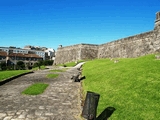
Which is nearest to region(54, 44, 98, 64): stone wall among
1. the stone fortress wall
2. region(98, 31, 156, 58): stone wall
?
the stone fortress wall

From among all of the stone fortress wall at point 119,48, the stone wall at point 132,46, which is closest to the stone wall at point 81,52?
the stone fortress wall at point 119,48

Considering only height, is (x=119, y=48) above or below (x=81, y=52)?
above

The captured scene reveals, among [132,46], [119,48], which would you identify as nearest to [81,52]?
[119,48]

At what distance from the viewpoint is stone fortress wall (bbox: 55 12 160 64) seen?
2789 centimetres

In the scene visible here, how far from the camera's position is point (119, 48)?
4219 centimetres

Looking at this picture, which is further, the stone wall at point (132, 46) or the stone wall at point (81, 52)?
the stone wall at point (81, 52)

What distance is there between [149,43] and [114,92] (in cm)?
2589

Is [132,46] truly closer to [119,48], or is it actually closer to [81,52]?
[119,48]

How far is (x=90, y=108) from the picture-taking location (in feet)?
21.2

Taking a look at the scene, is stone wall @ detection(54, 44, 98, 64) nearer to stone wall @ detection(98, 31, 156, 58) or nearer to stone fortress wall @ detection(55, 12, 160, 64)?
stone fortress wall @ detection(55, 12, 160, 64)

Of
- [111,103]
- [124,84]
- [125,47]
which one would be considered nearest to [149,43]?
[125,47]

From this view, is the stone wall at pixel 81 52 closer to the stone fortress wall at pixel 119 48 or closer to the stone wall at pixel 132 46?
the stone fortress wall at pixel 119 48

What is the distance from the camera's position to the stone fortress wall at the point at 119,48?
27.9 meters

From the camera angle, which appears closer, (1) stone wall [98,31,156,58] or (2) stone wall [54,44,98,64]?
(1) stone wall [98,31,156,58]
